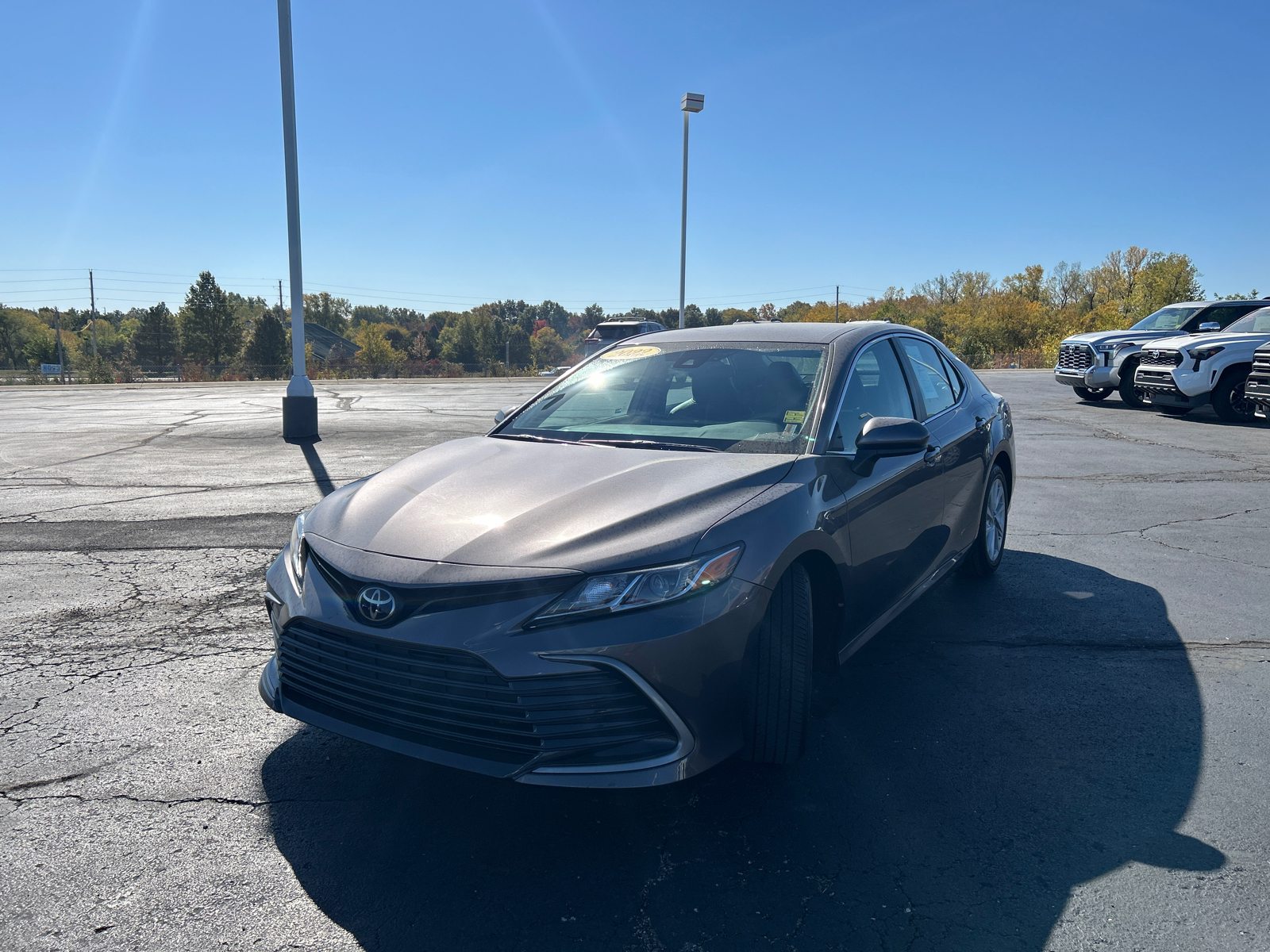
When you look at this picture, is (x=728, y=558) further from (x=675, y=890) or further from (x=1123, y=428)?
(x=1123, y=428)

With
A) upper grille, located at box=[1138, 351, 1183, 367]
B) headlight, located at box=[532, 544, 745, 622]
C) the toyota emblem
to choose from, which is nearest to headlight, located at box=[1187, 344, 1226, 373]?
upper grille, located at box=[1138, 351, 1183, 367]

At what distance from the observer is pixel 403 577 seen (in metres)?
2.52

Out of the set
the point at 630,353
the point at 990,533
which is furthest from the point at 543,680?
the point at 990,533

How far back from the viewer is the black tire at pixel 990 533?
Result: 529cm

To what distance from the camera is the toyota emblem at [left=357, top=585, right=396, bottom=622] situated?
99.0 inches

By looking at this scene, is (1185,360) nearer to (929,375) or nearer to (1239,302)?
(1239,302)

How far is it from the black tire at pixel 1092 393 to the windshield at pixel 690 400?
1789cm

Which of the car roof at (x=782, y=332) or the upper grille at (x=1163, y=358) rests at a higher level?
the upper grille at (x=1163, y=358)

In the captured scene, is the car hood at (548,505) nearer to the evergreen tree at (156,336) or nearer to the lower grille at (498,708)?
the lower grille at (498,708)

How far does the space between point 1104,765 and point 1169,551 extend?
3881mm

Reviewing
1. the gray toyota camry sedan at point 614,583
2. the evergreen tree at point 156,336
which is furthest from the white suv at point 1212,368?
the evergreen tree at point 156,336

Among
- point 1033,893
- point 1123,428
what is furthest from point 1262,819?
point 1123,428

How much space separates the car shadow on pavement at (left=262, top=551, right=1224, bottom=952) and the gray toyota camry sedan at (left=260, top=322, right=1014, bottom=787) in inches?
11.5

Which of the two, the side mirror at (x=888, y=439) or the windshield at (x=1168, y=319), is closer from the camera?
the side mirror at (x=888, y=439)
